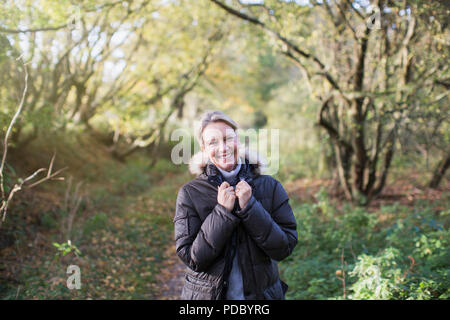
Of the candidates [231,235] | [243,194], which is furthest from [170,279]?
[243,194]

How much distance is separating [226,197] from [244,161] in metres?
0.38

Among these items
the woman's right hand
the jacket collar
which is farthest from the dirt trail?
the woman's right hand

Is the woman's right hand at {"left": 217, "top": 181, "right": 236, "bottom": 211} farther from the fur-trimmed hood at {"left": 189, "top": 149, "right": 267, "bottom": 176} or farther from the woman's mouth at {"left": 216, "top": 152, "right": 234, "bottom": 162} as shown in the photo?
the fur-trimmed hood at {"left": 189, "top": 149, "right": 267, "bottom": 176}

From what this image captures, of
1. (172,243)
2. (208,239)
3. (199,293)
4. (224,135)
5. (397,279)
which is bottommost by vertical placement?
(172,243)

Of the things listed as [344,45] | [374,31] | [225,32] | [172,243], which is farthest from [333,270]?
[225,32]

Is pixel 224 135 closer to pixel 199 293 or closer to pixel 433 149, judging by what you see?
pixel 199 293

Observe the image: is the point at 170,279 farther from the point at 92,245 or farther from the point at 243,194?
the point at 243,194

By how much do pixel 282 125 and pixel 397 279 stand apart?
19.5 meters

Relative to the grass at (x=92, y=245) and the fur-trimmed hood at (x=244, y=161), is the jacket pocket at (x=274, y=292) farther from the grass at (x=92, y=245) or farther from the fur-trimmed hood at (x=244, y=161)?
the grass at (x=92, y=245)

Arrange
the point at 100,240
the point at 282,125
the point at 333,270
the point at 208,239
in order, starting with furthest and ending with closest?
the point at 282,125 → the point at 100,240 → the point at 333,270 → the point at 208,239

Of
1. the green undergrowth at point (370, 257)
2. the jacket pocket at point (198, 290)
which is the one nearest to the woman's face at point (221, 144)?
the jacket pocket at point (198, 290)

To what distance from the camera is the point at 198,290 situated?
2.19 metres

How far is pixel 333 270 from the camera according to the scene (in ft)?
17.8

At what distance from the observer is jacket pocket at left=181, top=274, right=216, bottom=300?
2.14 m
